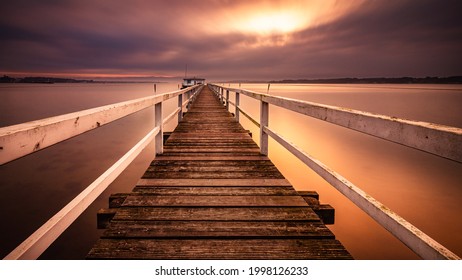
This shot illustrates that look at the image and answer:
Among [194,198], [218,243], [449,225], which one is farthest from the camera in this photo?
[449,225]

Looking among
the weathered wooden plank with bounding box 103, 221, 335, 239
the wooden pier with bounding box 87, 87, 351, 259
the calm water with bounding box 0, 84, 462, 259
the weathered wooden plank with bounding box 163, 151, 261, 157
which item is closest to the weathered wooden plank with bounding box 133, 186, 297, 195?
the wooden pier with bounding box 87, 87, 351, 259

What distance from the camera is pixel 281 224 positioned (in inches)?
79.0

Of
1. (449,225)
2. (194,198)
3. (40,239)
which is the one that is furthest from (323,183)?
(40,239)

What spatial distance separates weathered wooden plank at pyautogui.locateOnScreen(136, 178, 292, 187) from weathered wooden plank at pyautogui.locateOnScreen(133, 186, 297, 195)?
78 mm

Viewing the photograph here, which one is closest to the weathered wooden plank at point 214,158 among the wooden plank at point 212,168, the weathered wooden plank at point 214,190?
the wooden plank at point 212,168

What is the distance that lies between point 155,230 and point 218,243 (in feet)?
1.71

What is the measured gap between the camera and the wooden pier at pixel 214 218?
167 centimetres

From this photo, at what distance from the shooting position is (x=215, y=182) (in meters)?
2.88

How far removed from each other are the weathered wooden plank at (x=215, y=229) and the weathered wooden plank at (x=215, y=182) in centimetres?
79

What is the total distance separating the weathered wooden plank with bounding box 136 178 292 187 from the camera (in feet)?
9.16

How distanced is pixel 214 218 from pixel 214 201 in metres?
0.32

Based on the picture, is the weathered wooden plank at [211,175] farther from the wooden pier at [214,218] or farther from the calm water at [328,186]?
the calm water at [328,186]
